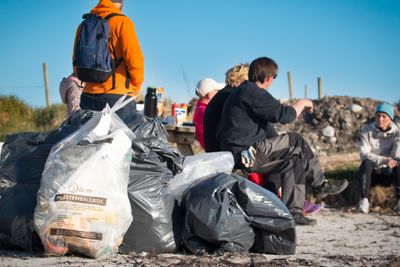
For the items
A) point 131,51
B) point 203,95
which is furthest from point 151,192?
point 203,95

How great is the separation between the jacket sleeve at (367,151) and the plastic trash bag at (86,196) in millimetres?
4175

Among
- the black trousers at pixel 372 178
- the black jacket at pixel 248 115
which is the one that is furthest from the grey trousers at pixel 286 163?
the black trousers at pixel 372 178

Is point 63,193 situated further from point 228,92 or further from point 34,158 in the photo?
point 228,92

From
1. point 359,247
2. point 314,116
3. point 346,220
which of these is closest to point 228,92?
point 346,220

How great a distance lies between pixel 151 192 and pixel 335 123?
436 inches

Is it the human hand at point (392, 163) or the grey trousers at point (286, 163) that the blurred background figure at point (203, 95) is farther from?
the human hand at point (392, 163)

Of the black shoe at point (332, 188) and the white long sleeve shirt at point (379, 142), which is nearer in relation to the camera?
the black shoe at point (332, 188)

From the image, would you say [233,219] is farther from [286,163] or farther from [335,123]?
[335,123]

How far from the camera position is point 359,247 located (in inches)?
161

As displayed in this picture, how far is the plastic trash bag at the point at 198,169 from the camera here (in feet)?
12.6

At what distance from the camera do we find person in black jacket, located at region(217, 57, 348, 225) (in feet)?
16.8

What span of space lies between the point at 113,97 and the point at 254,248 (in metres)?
1.70

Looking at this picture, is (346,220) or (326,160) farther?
(326,160)

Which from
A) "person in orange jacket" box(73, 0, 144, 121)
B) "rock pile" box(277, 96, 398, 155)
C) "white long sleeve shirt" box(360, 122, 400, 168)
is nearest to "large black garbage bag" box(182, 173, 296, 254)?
"person in orange jacket" box(73, 0, 144, 121)
